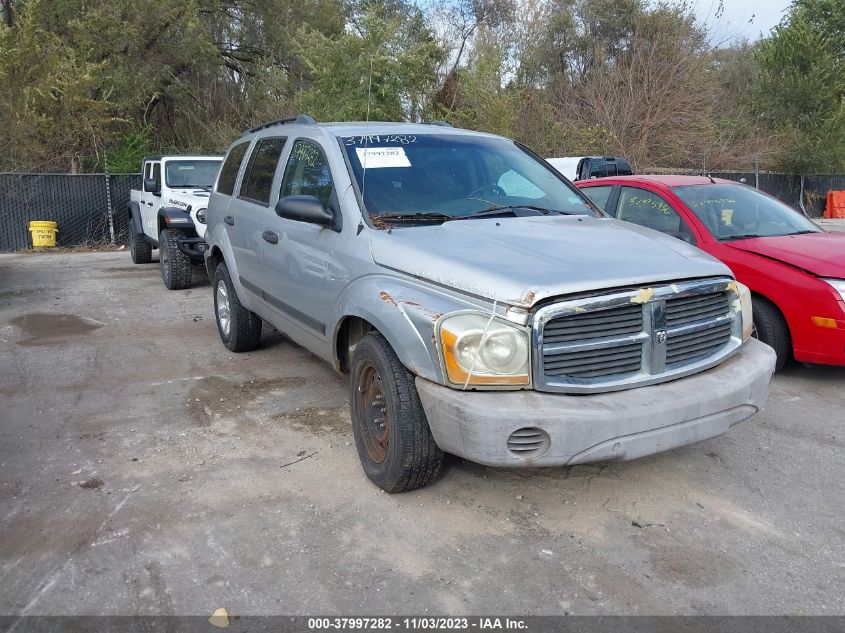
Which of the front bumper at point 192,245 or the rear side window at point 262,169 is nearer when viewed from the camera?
the rear side window at point 262,169

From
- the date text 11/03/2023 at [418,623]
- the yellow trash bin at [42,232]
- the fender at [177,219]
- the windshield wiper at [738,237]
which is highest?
the fender at [177,219]

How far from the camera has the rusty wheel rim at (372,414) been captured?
378cm

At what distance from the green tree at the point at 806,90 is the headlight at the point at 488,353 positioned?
83.9 ft

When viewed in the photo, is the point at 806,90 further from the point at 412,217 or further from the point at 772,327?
the point at 412,217

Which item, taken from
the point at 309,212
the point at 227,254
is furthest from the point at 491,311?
the point at 227,254

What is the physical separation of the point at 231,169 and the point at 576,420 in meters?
4.38

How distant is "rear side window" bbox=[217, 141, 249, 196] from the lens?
20.2 ft

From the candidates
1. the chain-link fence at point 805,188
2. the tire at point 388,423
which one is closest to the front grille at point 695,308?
the tire at point 388,423

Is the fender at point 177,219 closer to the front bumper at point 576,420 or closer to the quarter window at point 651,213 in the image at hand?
the quarter window at point 651,213

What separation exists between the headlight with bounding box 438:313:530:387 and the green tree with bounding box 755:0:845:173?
25.6 m

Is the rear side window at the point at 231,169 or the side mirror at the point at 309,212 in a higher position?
the rear side window at the point at 231,169

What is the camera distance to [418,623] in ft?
9.05

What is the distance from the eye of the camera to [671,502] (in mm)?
3721

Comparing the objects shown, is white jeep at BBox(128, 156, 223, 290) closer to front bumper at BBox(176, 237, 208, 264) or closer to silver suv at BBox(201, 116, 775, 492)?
front bumper at BBox(176, 237, 208, 264)
